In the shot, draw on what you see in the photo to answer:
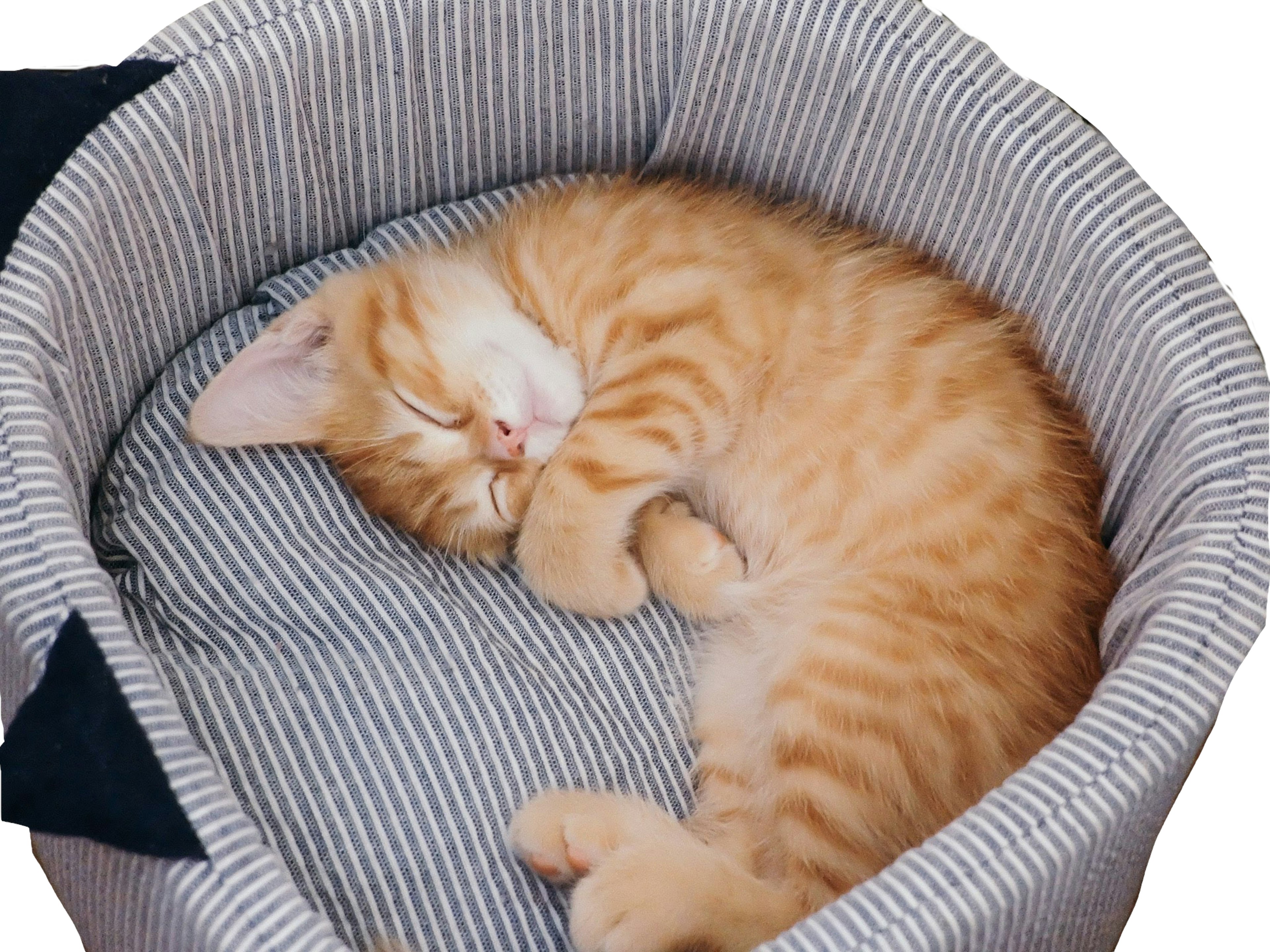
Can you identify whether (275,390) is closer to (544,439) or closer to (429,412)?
(429,412)

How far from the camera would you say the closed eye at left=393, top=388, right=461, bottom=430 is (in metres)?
1.72

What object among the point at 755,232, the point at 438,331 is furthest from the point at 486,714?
the point at 755,232

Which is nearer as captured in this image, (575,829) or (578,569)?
(575,829)

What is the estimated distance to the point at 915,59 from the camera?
5.81ft

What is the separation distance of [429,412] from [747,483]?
0.47 m

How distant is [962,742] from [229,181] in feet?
4.32

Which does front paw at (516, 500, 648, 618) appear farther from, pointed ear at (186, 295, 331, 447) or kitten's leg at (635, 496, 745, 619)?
pointed ear at (186, 295, 331, 447)

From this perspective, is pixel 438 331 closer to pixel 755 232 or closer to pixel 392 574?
pixel 392 574

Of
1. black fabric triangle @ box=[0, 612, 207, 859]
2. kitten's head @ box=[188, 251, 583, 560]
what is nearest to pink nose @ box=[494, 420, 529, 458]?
kitten's head @ box=[188, 251, 583, 560]

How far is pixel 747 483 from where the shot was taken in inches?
71.8

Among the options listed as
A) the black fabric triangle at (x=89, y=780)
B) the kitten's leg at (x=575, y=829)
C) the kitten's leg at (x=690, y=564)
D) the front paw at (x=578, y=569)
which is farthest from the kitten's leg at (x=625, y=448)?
the black fabric triangle at (x=89, y=780)

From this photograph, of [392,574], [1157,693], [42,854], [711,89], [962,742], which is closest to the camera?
[1157,693]

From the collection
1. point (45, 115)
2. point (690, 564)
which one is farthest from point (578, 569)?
point (45, 115)

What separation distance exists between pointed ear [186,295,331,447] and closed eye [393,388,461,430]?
0.46 feet
